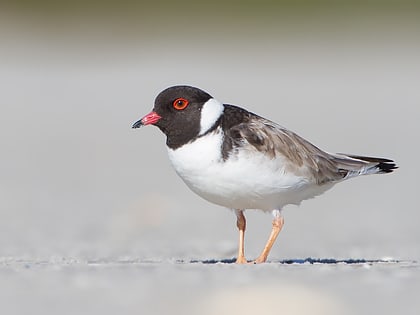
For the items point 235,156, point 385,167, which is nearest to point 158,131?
point 385,167

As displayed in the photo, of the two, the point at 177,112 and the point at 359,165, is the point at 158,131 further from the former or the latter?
the point at 177,112

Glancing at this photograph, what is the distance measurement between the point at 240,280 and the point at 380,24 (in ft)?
88.9

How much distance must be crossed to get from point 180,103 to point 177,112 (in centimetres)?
10

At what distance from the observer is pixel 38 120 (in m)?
19.4

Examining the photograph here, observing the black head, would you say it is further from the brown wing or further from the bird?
the brown wing

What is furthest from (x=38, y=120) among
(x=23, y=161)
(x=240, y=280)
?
(x=240, y=280)

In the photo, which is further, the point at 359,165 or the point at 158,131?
the point at 158,131

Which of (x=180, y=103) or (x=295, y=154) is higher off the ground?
(x=180, y=103)

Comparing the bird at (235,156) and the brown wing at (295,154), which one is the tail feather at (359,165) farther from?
the bird at (235,156)

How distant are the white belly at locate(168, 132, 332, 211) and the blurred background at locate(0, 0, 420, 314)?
1.55m

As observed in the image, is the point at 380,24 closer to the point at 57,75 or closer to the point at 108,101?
the point at 57,75

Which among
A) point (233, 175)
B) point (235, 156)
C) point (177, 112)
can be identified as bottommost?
point (233, 175)

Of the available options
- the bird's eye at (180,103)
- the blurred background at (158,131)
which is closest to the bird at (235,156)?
the bird's eye at (180,103)

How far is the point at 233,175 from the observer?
8227mm
